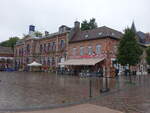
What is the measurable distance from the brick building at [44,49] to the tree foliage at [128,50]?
15094mm

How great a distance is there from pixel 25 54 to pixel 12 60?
10.9 meters

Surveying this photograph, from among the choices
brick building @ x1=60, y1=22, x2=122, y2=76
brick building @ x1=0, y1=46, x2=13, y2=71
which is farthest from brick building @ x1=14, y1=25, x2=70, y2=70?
brick building @ x1=0, y1=46, x2=13, y2=71

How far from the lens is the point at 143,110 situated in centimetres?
632

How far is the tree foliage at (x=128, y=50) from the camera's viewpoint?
15781mm

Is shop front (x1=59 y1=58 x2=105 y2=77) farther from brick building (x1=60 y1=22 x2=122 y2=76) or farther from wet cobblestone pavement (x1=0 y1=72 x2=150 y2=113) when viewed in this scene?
wet cobblestone pavement (x1=0 y1=72 x2=150 y2=113)

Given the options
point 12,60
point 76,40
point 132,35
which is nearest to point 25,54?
point 12,60

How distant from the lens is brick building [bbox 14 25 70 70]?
31.0 meters

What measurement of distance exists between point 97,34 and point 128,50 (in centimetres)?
1094

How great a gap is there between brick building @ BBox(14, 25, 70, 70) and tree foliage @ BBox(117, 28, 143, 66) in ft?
49.5

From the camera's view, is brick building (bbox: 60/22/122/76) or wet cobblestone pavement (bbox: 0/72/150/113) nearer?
wet cobblestone pavement (bbox: 0/72/150/113)

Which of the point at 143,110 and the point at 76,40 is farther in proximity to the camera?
the point at 76,40

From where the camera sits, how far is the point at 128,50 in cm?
1584

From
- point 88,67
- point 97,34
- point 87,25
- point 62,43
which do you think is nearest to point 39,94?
point 88,67

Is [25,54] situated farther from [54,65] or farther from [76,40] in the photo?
[76,40]
